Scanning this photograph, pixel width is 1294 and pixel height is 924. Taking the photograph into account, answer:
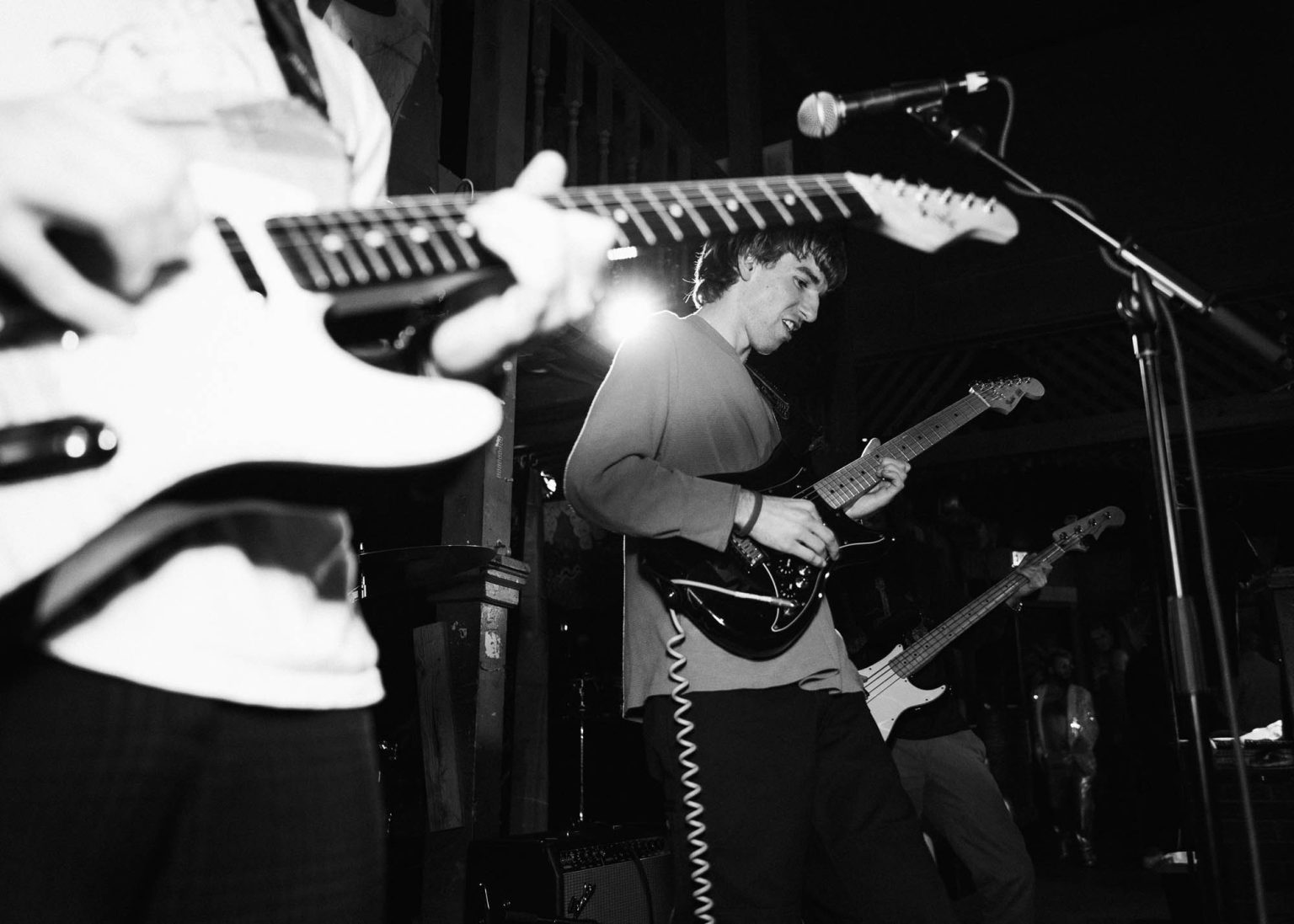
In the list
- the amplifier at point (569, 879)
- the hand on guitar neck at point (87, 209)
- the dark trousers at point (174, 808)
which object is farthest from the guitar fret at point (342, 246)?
the amplifier at point (569, 879)

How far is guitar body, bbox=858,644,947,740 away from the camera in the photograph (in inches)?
164

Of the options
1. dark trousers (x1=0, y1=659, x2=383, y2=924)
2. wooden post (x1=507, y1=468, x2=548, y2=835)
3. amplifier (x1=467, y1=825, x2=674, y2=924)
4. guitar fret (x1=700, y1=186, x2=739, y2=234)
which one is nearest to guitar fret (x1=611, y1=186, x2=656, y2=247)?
guitar fret (x1=700, y1=186, x2=739, y2=234)

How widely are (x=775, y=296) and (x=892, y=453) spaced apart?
0.96 meters

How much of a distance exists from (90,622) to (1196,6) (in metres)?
7.91

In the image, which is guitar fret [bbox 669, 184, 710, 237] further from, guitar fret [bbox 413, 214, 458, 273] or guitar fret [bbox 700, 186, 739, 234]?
guitar fret [bbox 413, 214, 458, 273]

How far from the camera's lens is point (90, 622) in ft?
2.36

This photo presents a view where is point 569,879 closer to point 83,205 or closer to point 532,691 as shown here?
point 83,205

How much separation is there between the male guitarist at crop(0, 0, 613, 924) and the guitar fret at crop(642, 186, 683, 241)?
26 cm

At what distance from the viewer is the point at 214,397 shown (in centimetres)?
79

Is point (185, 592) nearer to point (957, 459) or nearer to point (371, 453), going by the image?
point (371, 453)

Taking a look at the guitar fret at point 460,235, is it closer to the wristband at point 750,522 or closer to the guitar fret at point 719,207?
the guitar fret at point 719,207

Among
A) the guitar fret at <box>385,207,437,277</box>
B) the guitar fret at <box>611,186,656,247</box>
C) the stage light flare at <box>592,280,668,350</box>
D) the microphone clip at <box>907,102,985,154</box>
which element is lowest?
the guitar fret at <box>385,207,437,277</box>

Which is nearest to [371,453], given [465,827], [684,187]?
[684,187]

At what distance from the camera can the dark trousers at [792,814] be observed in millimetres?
1618
